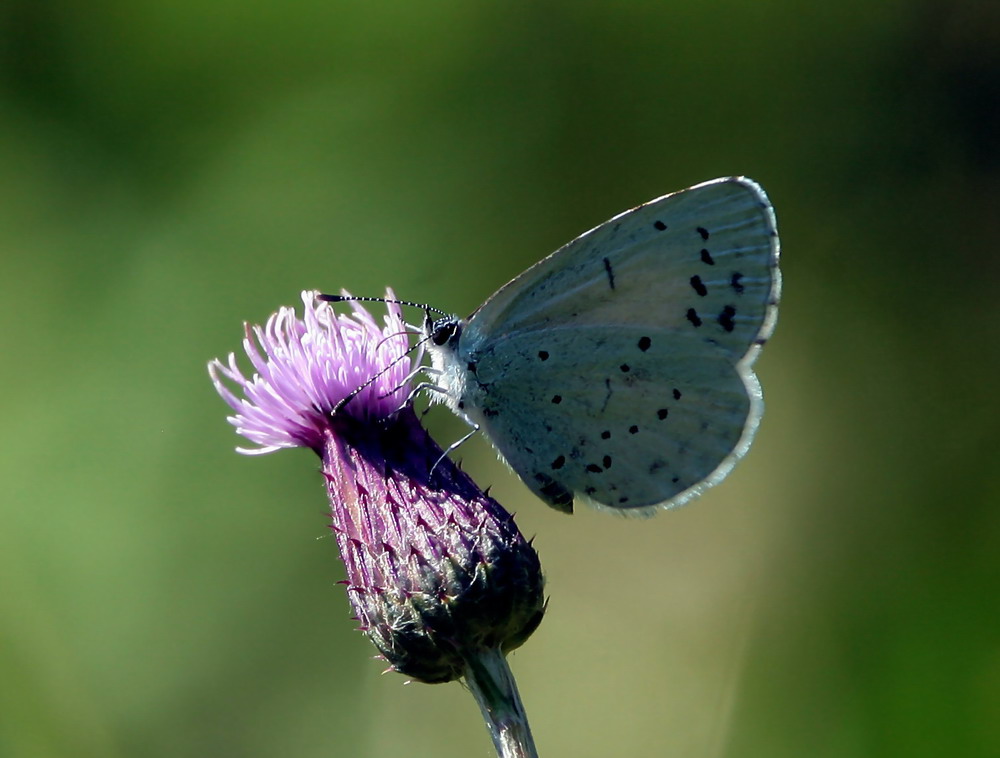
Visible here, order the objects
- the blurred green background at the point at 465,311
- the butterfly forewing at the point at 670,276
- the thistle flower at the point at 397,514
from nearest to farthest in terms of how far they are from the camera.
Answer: the thistle flower at the point at 397,514, the butterfly forewing at the point at 670,276, the blurred green background at the point at 465,311

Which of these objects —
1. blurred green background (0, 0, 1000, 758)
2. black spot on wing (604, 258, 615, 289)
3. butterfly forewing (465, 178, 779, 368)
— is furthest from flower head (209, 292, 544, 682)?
blurred green background (0, 0, 1000, 758)

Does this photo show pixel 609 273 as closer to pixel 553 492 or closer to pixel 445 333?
pixel 445 333

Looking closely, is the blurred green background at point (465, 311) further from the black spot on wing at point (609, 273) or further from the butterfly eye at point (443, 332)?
the butterfly eye at point (443, 332)

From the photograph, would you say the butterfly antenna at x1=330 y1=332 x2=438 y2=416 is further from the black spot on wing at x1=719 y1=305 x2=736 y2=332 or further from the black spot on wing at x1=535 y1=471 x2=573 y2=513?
the black spot on wing at x1=719 y1=305 x2=736 y2=332

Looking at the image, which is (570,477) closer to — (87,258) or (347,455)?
(347,455)

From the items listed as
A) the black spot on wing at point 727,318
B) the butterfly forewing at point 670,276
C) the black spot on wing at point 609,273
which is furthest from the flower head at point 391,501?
the black spot on wing at point 727,318
